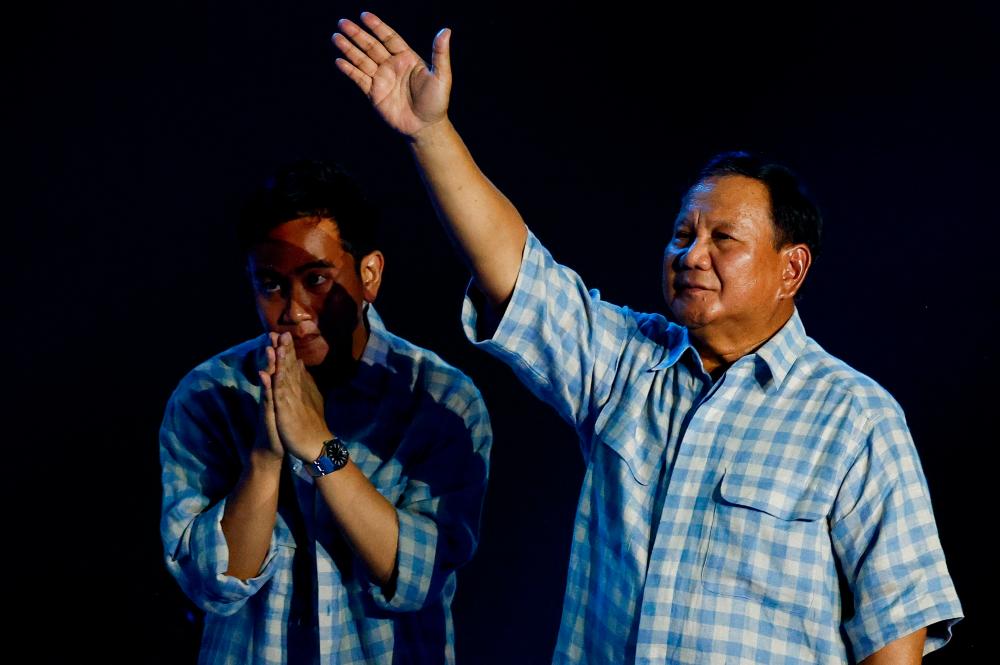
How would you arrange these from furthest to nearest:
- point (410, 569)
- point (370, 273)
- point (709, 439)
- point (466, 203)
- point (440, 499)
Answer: point (370, 273) → point (440, 499) → point (410, 569) → point (709, 439) → point (466, 203)

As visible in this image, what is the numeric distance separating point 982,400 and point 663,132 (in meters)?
0.97

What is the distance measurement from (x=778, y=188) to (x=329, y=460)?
826 millimetres

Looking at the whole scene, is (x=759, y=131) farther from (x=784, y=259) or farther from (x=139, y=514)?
(x=139, y=514)

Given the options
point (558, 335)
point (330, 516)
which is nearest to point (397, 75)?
point (558, 335)

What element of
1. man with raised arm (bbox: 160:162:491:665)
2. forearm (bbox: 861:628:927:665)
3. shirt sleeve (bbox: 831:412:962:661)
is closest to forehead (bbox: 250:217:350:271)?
man with raised arm (bbox: 160:162:491:665)

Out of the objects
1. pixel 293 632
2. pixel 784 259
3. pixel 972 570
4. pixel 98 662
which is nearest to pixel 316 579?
pixel 293 632

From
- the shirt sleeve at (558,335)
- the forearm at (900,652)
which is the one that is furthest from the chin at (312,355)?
the forearm at (900,652)

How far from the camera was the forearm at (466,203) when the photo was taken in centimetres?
136

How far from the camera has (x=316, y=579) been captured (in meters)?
1.72

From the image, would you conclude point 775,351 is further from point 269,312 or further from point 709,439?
point 269,312

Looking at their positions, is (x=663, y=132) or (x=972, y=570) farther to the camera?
(x=663, y=132)

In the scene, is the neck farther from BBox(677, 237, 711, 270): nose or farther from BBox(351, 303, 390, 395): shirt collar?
BBox(351, 303, 390, 395): shirt collar

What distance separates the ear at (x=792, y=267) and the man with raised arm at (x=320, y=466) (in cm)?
58

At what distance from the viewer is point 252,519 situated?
5.40ft
